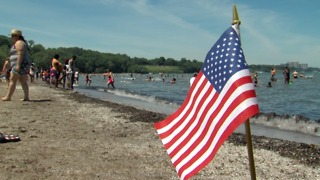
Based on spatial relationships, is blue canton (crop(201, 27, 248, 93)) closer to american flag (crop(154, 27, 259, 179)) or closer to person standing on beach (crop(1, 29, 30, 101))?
american flag (crop(154, 27, 259, 179))

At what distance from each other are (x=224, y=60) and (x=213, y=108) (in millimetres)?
423

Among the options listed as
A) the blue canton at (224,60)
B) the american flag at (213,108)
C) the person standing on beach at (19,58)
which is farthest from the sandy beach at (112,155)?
the person standing on beach at (19,58)

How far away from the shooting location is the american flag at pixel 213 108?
9.89 feet

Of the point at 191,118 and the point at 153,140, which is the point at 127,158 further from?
the point at 191,118

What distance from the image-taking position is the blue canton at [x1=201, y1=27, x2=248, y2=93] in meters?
3.13

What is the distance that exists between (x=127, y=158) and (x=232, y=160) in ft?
5.39

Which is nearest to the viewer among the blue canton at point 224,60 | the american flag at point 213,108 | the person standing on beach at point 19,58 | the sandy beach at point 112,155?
the american flag at point 213,108

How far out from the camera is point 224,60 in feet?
10.6

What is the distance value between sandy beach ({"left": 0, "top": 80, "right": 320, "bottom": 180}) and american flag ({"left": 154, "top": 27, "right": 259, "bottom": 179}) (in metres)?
1.51

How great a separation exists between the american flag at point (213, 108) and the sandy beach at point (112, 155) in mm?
1514

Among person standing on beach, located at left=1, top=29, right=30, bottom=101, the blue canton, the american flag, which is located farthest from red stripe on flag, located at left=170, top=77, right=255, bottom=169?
person standing on beach, located at left=1, top=29, right=30, bottom=101

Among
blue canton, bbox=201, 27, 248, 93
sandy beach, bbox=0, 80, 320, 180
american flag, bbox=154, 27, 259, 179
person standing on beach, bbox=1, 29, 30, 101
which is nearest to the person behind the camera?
american flag, bbox=154, 27, 259, 179

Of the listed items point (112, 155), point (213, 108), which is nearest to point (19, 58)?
point (112, 155)

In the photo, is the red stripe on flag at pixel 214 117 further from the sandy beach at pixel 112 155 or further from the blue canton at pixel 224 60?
the sandy beach at pixel 112 155
